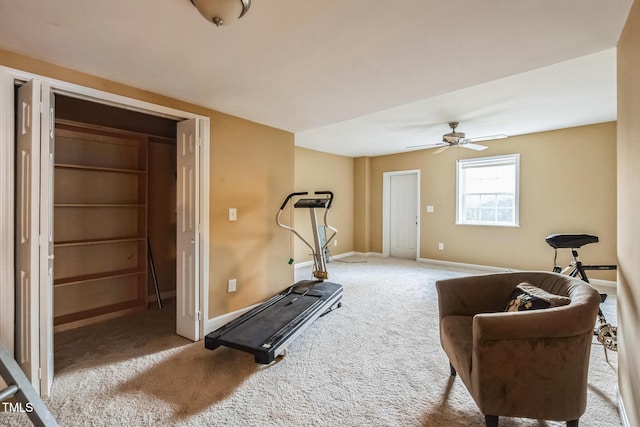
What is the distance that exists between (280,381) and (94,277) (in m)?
2.32

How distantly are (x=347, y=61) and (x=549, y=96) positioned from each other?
8.28 feet

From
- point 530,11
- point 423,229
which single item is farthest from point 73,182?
point 423,229

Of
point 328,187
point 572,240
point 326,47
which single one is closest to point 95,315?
point 326,47

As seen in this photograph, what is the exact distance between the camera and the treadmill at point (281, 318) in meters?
2.09

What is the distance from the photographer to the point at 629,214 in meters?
1.45

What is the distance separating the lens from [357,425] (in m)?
1.57

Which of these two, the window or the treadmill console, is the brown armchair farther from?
the window

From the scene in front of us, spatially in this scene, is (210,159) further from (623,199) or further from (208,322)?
(623,199)

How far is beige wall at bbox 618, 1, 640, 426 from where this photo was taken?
1.31 metres

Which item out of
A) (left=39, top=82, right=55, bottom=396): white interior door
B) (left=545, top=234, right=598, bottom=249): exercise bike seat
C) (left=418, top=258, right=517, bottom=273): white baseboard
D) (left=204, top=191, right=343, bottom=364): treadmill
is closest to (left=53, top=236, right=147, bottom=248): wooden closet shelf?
(left=39, top=82, right=55, bottom=396): white interior door

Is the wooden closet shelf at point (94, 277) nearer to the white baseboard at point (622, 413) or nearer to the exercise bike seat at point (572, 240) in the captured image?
the white baseboard at point (622, 413)

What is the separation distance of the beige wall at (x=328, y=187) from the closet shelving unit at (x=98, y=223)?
8.86ft

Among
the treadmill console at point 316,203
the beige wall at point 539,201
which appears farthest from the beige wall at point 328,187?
the treadmill console at point 316,203

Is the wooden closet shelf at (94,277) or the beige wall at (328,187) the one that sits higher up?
the beige wall at (328,187)
